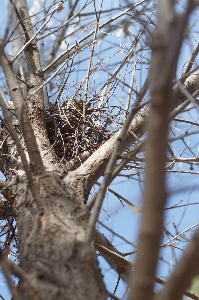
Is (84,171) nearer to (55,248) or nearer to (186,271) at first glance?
(55,248)

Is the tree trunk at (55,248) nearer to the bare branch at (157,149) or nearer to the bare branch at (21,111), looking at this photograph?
the bare branch at (21,111)

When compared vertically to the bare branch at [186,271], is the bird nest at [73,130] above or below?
above

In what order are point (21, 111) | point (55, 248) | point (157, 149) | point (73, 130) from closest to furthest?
1. point (157, 149)
2. point (55, 248)
3. point (21, 111)
4. point (73, 130)

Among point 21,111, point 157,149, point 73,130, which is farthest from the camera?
point 73,130

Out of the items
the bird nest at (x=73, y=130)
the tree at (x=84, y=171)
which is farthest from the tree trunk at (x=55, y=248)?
the bird nest at (x=73, y=130)

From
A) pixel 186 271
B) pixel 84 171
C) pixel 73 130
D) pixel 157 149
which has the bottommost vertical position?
pixel 186 271

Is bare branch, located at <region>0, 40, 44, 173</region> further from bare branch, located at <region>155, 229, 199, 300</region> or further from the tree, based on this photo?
bare branch, located at <region>155, 229, 199, 300</region>

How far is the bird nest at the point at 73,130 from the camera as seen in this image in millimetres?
2312

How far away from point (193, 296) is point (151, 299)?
47.8 inches

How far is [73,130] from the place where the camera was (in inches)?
95.8

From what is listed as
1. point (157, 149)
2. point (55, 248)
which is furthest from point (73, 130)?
point (157, 149)

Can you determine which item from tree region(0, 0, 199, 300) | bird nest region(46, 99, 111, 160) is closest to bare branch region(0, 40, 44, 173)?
tree region(0, 0, 199, 300)

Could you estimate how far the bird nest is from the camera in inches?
91.0

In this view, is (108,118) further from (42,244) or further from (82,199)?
(42,244)
